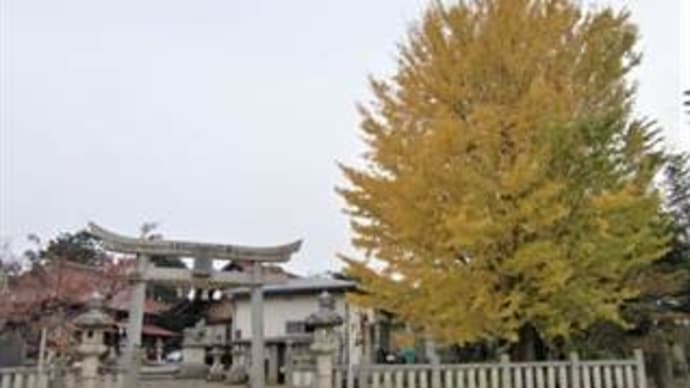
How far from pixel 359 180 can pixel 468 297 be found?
10.1 ft

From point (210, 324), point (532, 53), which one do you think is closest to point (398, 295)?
point (532, 53)

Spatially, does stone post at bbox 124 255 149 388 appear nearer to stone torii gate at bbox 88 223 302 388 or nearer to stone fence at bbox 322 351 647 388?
stone torii gate at bbox 88 223 302 388

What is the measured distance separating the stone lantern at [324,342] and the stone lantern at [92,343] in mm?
3547

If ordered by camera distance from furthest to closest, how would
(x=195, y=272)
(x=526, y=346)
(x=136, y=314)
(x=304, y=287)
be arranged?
(x=304, y=287) < (x=195, y=272) < (x=136, y=314) < (x=526, y=346)

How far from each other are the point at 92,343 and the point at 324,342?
3.90 metres

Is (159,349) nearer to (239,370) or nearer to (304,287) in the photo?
(304,287)

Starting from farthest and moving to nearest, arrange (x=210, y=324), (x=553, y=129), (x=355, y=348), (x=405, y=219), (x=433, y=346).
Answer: (x=210, y=324)
(x=355, y=348)
(x=433, y=346)
(x=405, y=219)
(x=553, y=129)

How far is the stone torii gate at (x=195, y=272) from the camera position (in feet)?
49.5

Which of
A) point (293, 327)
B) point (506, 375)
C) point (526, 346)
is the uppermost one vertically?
point (293, 327)

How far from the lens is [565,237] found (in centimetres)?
1189

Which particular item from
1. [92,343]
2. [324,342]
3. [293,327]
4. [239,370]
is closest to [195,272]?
[92,343]

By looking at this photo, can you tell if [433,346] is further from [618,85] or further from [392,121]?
[618,85]

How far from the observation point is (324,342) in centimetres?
1219

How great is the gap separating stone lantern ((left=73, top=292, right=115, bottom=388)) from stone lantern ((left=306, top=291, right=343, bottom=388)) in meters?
3.55
